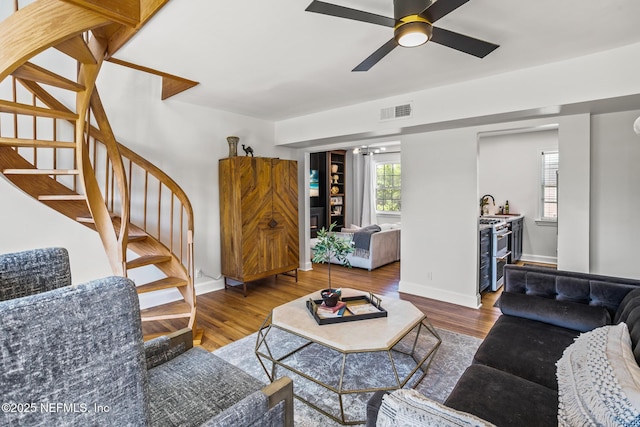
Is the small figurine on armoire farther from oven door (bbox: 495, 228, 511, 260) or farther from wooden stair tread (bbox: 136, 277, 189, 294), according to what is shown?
oven door (bbox: 495, 228, 511, 260)

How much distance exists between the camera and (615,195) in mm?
3293

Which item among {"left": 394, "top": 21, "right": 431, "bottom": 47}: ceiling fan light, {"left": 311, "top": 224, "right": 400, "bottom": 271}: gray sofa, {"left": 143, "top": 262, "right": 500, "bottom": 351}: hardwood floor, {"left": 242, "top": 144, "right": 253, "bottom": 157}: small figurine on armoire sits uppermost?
{"left": 394, "top": 21, "right": 431, "bottom": 47}: ceiling fan light

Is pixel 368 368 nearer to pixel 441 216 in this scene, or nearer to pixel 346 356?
pixel 346 356

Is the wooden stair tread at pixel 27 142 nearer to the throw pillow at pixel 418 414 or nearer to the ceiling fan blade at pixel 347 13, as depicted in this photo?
the ceiling fan blade at pixel 347 13

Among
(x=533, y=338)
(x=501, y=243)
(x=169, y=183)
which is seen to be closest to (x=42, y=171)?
(x=169, y=183)

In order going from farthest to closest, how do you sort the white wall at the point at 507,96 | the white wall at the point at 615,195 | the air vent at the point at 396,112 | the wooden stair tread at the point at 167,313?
the air vent at the point at 396,112 → the white wall at the point at 615,195 → the wooden stair tread at the point at 167,313 → the white wall at the point at 507,96

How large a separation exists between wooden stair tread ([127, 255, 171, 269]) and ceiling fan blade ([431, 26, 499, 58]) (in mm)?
2836

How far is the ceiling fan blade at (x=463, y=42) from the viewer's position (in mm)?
1854

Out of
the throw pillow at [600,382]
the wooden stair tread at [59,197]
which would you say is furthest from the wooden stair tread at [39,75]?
the throw pillow at [600,382]

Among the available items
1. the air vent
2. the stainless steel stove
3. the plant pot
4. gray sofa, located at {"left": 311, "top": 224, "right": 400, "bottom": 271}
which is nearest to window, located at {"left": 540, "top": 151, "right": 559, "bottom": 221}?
the stainless steel stove

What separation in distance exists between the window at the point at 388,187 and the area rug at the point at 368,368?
5671 mm

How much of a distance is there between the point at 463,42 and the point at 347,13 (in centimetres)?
76

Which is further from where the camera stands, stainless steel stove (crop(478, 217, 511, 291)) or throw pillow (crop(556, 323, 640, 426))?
stainless steel stove (crop(478, 217, 511, 291))

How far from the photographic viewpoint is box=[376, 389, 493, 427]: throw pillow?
884 millimetres
